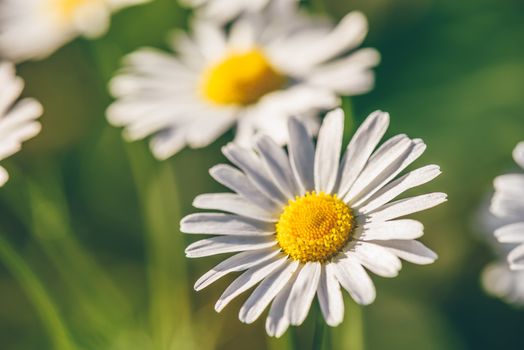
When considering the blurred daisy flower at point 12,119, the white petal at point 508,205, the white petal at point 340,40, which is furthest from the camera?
the white petal at point 340,40

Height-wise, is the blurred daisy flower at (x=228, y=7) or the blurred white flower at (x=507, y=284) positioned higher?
the blurred daisy flower at (x=228, y=7)

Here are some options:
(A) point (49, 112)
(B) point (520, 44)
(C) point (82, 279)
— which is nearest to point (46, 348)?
(C) point (82, 279)

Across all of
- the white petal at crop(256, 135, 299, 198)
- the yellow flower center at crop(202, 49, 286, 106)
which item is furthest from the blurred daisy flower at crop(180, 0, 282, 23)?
the white petal at crop(256, 135, 299, 198)

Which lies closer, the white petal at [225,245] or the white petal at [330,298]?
the white petal at [330,298]

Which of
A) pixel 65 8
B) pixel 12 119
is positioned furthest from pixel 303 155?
pixel 65 8

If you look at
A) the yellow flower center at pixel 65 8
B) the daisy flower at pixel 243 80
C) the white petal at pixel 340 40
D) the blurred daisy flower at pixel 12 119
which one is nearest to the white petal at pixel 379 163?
the daisy flower at pixel 243 80

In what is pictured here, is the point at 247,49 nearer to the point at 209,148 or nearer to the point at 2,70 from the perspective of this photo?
the point at 209,148

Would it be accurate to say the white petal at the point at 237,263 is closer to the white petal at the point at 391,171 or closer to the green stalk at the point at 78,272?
the white petal at the point at 391,171

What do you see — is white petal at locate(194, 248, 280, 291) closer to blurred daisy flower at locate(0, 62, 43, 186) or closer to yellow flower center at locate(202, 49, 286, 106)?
blurred daisy flower at locate(0, 62, 43, 186)

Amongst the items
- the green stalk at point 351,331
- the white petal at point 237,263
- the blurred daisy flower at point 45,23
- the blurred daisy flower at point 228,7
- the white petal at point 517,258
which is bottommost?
the green stalk at point 351,331
